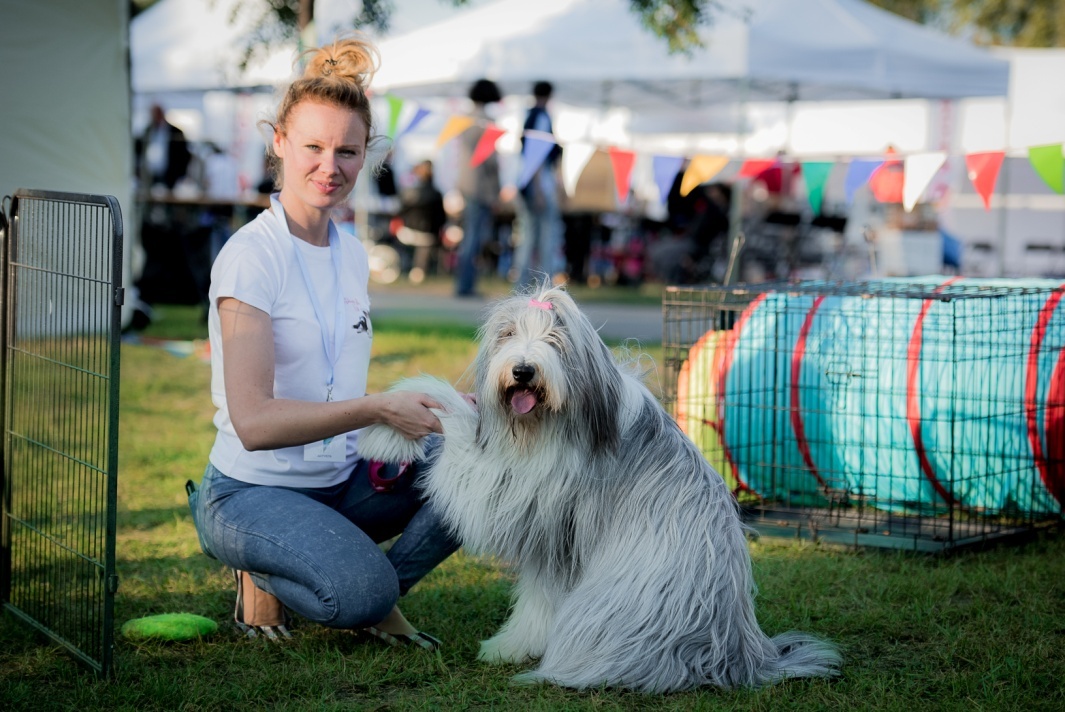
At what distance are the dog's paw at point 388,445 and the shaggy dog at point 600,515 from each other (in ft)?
0.39

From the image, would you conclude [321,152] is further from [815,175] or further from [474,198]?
[474,198]

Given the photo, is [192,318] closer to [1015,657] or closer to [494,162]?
[494,162]

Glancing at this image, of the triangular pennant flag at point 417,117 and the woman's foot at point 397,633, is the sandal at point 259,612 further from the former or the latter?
the triangular pennant flag at point 417,117

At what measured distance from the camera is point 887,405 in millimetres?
4387

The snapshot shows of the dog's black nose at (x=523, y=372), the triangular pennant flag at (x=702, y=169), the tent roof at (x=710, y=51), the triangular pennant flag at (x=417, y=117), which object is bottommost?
the dog's black nose at (x=523, y=372)

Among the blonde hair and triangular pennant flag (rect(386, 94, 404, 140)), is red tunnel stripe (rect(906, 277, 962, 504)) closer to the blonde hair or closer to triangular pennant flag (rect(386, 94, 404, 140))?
the blonde hair

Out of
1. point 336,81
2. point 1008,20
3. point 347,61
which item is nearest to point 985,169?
point 347,61

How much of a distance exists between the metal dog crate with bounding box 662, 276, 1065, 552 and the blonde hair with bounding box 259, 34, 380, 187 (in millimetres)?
1633

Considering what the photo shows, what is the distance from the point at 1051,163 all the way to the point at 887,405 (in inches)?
76.0

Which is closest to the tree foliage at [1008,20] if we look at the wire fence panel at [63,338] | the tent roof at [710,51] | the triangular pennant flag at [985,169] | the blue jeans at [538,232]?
the tent roof at [710,51]

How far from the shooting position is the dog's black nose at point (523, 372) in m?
2.56

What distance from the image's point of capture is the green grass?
9.00 ft

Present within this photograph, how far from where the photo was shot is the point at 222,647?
3.10 m

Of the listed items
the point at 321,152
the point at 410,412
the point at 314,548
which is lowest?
the point at 314,548
